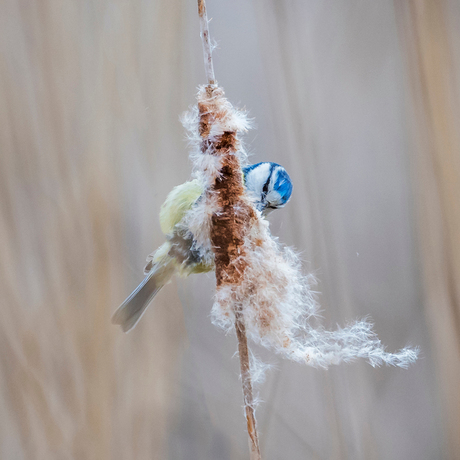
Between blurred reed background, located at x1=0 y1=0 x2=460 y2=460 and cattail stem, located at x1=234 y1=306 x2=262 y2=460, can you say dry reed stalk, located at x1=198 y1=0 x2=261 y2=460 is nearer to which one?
cattail stem, located at x1=234 y1=306 x2=262 y2=460

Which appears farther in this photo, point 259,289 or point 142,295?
point 142,295

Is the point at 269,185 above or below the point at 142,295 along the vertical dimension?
above

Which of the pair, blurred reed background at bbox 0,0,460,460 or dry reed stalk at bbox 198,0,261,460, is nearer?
dry reed stalk at bbox 198,0,261,460

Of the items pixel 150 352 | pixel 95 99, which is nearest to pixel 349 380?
pixel 150 352

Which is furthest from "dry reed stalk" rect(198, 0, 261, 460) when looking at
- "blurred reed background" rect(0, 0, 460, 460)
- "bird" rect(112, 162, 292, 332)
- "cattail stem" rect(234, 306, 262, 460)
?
"blurred reed background" rect(0, 0, 460, 460)

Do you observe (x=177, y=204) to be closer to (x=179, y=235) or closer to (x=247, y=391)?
(x=179, y=235)

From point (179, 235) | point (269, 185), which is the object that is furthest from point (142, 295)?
point (269, 185)
